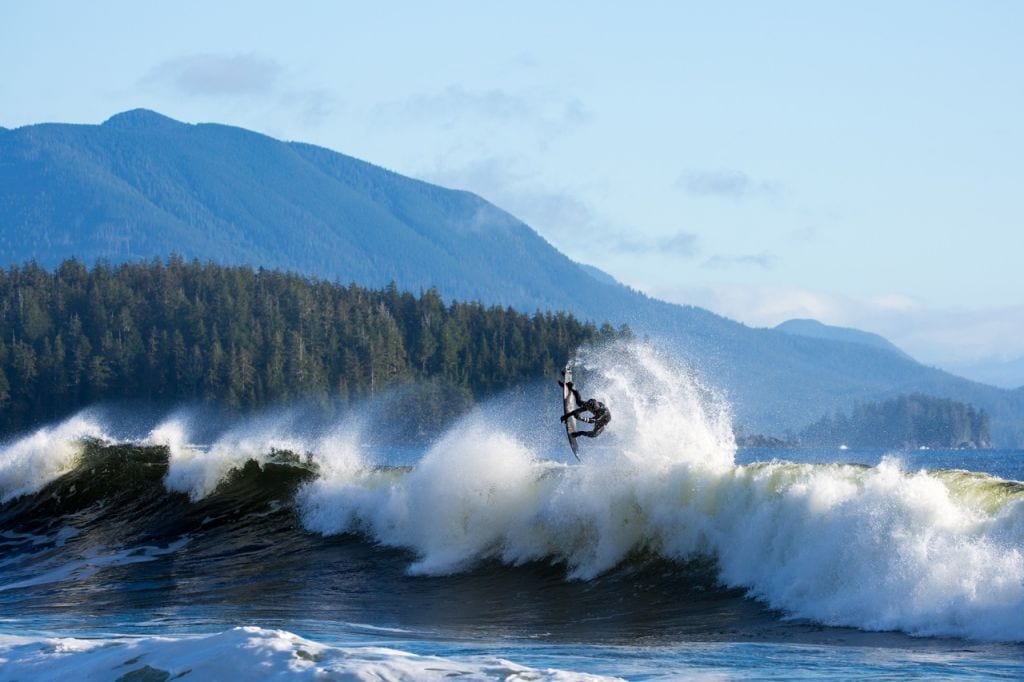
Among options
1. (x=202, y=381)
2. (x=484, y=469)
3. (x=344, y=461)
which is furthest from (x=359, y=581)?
(x=202, y=381)

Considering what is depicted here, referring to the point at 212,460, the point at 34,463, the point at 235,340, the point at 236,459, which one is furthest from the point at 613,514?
the point at 235,340

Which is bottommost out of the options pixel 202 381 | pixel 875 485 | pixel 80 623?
pixel 80 623

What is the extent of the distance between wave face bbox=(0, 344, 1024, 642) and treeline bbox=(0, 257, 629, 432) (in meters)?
113

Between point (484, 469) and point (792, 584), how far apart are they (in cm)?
1010

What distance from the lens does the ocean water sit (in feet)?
49.3

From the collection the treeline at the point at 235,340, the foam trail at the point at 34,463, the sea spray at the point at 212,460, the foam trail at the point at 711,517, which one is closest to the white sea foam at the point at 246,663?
the foam trail at the point at 711,517

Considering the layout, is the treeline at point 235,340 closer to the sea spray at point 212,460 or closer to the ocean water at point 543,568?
the sea spray at point 212,460

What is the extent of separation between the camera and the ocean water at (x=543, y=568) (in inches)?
591

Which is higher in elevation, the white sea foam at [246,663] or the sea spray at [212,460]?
the sea spray at [212,460]

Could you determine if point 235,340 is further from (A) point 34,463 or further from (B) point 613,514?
(B) point 613,514

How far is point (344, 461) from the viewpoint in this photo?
1471 inches

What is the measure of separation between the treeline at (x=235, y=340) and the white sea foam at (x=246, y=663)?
454ft

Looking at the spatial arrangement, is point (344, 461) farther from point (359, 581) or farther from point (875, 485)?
point (875, 485)

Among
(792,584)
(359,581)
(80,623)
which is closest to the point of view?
(792,584)
